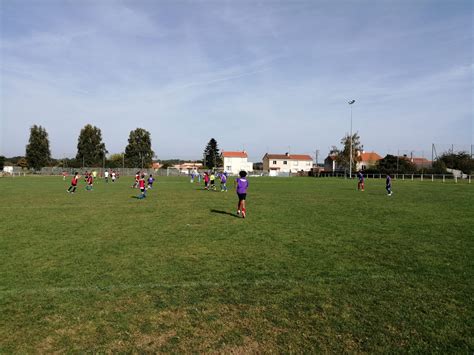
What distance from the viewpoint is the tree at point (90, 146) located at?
306 feet

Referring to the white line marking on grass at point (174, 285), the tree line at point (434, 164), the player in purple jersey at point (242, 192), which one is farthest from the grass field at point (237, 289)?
the tree line at point (434, 164)

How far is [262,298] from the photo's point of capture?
5.03 m

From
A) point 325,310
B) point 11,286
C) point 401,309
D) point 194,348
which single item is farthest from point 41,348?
point 401,309

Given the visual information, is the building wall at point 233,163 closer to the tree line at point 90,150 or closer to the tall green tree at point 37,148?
the tree line at point 90,150

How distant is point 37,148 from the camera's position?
8631 centimetres

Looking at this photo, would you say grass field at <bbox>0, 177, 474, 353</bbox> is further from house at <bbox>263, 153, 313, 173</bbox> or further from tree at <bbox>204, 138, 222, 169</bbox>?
tree at <bbox>204, 138, 222, 169</bbox>

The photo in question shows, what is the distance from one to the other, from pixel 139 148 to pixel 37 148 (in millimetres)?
26548

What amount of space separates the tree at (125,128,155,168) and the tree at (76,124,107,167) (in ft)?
31.1

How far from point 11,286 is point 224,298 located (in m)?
3.39

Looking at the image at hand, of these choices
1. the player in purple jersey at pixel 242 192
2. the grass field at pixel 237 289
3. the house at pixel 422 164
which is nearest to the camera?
the grass field at pixel 237 289

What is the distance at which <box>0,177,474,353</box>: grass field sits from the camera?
3.90 m

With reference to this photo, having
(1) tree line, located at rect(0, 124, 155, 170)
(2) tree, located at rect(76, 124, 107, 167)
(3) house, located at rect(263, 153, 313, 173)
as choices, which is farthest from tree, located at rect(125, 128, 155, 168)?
(3) house, located at rect(263, 153, 313, 173)

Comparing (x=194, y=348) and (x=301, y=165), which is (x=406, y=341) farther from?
(x=301, y=165)

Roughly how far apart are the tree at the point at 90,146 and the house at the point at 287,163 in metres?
50.7
